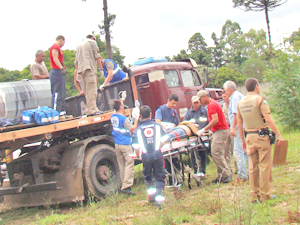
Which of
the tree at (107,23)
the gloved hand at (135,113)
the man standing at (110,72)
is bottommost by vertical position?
the gloved hand at (135,113)

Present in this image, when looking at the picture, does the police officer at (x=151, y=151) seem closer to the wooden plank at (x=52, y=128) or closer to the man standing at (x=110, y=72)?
the wooden plank at (x=52, y=128)

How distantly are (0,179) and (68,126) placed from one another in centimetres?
136

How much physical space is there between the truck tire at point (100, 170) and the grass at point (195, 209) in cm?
29

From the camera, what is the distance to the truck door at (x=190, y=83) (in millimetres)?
9555

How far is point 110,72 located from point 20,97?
2.03 m

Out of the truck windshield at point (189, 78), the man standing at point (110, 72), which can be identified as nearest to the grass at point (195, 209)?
the man standing at point (110, 72)

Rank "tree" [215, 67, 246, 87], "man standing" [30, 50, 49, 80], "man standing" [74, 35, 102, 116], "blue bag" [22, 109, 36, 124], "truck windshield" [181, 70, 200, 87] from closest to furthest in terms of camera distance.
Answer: "blue bag" [22, 109, 36, 124], "man standing" [74, 35, 102, 116], "man standing" [30, 50, 49, 80], "truck windshield" [181, 70, 200, 87], "tree" [215, 67, 246, 87]

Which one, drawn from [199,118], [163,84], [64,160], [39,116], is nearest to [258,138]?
[199,118]

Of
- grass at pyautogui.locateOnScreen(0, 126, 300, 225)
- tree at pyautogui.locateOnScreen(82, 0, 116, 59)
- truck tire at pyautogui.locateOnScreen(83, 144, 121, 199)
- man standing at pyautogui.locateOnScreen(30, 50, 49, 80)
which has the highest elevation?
tree at pyautogui.locateOnScreen(82, 0, 116, 59)

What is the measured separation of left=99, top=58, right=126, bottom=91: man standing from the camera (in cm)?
757

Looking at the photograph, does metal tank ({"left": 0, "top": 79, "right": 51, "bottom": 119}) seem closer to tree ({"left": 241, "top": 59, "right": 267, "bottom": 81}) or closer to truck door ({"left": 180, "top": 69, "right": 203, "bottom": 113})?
truck door ({"left": 180, "top": 69, "right": 203, "bottom": 113})

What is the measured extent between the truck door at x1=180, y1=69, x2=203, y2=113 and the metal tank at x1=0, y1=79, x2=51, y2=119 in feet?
12.9

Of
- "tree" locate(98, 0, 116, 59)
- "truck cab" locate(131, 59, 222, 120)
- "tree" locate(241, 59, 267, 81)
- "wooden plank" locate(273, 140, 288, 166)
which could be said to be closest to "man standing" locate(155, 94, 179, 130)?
"truck cab" locate(131, 59, 222, 120)

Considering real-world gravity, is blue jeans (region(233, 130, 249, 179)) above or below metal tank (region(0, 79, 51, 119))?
below
